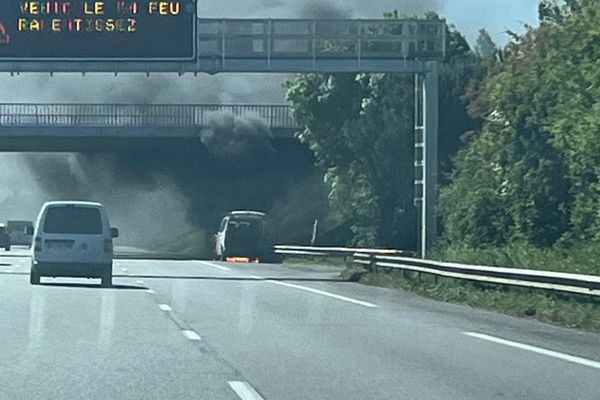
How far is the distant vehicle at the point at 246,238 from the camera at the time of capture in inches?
2542

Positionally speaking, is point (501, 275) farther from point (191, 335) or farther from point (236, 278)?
point (236, 278)

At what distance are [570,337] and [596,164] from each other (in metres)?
20.6

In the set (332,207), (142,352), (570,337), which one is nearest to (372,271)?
(570,337)

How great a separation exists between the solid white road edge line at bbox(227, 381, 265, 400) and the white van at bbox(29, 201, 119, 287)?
20.1 m

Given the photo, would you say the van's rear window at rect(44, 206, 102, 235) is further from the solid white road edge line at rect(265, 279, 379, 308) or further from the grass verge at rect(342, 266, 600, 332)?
the grass verge at rect(342, 266, 600, 332)

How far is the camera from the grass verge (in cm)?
2399

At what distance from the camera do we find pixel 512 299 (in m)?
27.9

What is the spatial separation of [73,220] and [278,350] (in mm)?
17158

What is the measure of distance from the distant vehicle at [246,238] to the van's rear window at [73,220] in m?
29.5

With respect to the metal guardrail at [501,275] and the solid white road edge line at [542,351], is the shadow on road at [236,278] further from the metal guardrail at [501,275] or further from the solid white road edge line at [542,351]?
the solid white road edge line at [542,351]

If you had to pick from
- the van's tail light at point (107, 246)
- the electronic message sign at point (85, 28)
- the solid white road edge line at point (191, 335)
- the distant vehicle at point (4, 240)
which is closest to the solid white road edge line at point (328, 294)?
the van's tail light at point (107, 246)

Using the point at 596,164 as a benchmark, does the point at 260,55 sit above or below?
above

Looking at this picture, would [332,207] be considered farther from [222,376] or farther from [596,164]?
[222,376]

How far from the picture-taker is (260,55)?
46.8 meters
